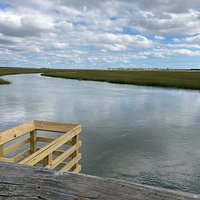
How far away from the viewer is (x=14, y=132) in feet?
22.0

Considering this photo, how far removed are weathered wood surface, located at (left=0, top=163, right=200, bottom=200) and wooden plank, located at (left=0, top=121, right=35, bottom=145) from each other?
4.80 metres

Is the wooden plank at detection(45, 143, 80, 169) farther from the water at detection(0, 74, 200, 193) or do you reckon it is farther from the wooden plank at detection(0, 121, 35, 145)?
the water at detection(0, 74, 200, 193)

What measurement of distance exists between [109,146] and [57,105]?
12.3 m

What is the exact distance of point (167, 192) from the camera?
138 centimetres

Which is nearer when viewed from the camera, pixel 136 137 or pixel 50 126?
pixel 50 126

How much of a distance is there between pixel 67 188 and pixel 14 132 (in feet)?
18.2

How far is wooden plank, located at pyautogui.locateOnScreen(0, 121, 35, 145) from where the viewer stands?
620 centimetres

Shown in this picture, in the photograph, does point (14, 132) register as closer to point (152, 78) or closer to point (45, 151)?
point (45, 151)

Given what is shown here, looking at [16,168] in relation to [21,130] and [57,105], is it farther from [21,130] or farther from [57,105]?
[57,105]

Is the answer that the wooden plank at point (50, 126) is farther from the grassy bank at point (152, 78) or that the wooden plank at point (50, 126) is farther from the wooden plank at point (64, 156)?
the grassy bank at point (152, 78)

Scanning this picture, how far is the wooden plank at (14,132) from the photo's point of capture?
20.3 feet

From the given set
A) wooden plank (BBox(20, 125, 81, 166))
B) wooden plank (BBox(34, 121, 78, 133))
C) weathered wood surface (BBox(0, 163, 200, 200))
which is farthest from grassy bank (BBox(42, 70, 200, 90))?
weathered wood surface (BBox(0, 163, 200, 200))

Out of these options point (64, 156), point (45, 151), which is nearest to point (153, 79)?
point (64, 156)

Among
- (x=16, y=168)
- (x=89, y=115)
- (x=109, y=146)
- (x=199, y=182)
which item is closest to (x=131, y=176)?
(x=199, y=182)
